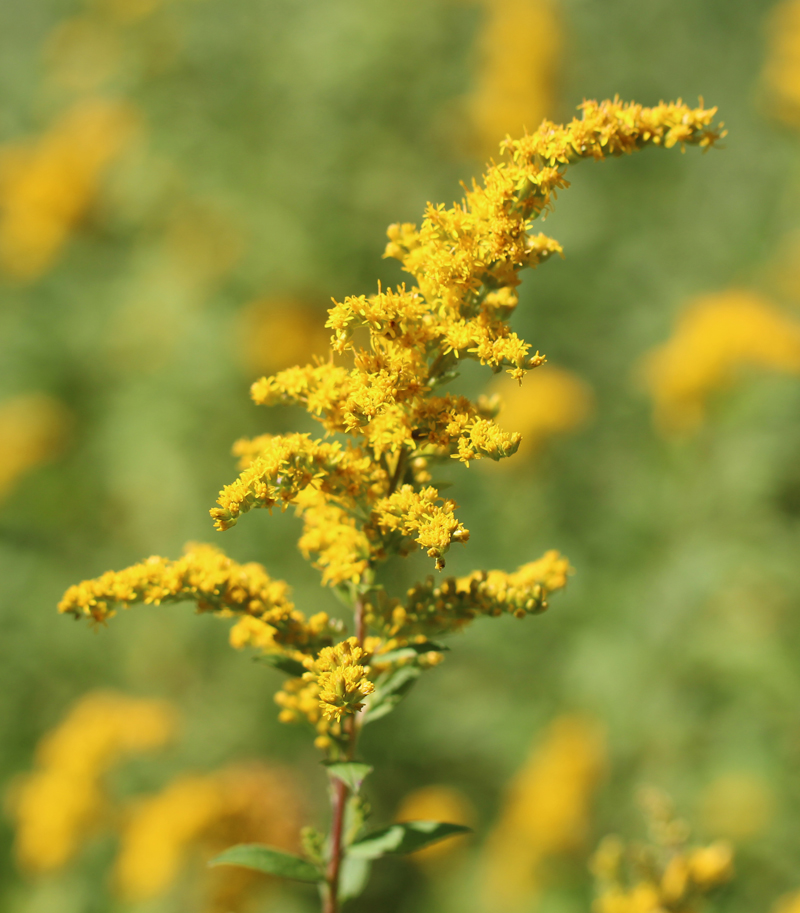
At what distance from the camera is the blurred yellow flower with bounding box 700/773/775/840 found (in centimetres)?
424

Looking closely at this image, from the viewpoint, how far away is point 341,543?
1.66m

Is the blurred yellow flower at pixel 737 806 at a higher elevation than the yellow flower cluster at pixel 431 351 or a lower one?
lower

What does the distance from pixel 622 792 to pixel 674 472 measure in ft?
6.79

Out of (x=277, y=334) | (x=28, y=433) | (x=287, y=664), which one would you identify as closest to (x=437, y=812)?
(x=287, y=664)

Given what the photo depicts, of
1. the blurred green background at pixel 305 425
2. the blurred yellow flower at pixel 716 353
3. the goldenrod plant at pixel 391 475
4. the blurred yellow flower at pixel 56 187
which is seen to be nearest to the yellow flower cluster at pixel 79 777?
the blurred green background at pixel 305 425

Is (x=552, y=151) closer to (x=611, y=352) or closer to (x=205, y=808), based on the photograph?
(x=205, y=808)

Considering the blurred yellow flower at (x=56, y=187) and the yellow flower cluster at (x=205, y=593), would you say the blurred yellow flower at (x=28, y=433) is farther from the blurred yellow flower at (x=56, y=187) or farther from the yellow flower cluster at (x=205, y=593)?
the yellow flower cluster at (x=205, y=593)

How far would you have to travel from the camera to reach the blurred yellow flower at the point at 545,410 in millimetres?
5457

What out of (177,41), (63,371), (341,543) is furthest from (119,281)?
(341,543)

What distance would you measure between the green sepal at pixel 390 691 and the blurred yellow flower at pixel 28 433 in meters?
5.55

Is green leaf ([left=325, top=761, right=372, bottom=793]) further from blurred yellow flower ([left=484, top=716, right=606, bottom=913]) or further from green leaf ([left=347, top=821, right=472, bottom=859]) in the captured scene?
blurred yellow flower ([left=484, top=716, right=606, bottom=913])

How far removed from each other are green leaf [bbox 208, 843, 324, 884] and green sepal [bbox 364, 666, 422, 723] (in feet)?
1.01

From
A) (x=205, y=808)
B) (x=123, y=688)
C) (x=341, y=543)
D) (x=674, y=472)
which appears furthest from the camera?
(x=123, y=688)

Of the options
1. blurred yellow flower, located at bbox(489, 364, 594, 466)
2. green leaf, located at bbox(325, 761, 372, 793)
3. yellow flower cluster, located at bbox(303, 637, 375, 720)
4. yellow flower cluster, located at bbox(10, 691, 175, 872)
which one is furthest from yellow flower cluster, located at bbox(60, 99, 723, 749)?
blurred yellow flower, located at bbox(489, 364, 594, 466)
